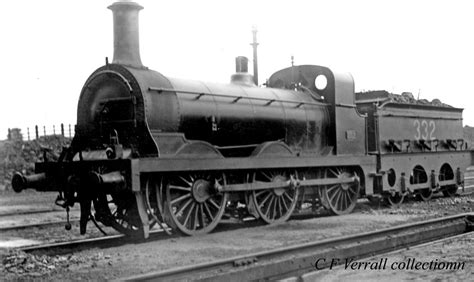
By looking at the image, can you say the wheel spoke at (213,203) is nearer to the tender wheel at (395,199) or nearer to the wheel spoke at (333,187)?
the wheel spoke at (333,187)

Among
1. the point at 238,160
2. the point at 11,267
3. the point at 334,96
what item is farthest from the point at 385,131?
the point at 11,267

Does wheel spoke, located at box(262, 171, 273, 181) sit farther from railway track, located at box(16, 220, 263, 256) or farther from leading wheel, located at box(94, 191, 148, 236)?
leading wheel, located at box(94, 191, 148, 236)

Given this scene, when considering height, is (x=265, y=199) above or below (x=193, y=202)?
below

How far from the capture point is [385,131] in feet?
50.3

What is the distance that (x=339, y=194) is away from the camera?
1369cm

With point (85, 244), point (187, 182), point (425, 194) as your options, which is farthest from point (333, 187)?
point (85, 244)

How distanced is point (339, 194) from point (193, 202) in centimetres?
481

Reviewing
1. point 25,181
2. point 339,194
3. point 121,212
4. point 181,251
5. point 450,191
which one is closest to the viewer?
point 181,251

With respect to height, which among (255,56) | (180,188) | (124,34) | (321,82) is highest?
(255,56)

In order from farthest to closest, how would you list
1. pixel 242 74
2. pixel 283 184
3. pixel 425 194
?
pixel 425 194 → pixel 242 74 → pixel 283 184

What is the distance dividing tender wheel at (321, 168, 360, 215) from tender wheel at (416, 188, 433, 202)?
3963mm

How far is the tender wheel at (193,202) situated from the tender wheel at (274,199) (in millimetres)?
1174

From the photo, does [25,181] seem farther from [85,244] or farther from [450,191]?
[450,191]

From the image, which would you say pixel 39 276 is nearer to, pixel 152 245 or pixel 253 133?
pixel 152 245
